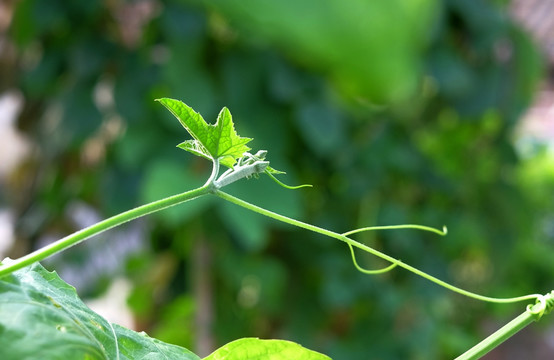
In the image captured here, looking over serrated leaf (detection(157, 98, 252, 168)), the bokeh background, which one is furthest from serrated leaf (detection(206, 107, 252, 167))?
the bokeh background

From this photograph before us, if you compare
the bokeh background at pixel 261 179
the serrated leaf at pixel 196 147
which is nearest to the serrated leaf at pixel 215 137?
the serrated leaf at pixel 196 147

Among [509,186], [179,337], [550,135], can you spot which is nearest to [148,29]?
[179,337]

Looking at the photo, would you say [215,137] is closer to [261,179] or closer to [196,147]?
[196,147]

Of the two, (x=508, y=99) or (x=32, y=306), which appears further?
(x=508, y=99)

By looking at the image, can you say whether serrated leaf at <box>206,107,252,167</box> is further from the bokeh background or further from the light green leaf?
the bokeh background

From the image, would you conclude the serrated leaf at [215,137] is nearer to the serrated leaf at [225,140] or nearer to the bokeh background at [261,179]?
the serrated leaf at [225,140]

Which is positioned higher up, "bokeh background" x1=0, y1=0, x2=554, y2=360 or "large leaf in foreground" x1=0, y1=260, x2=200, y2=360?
"bokeh background" x1=0, y1=0, x2=554, y2=360

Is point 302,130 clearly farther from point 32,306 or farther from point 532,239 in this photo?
point 532,239
